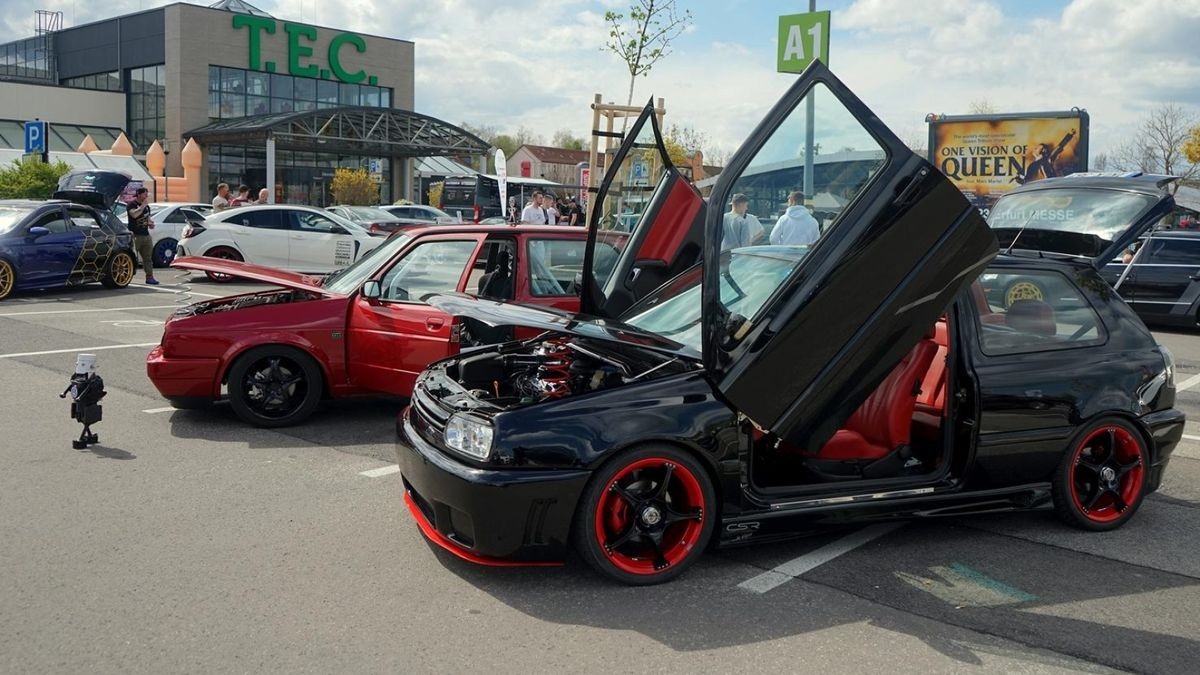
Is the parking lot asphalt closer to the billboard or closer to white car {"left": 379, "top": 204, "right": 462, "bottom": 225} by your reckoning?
the billboard

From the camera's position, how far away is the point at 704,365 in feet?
15.0

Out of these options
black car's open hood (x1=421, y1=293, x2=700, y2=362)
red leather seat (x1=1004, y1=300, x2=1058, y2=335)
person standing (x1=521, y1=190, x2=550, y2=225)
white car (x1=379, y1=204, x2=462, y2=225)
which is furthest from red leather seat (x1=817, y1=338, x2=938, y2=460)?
white car (x1=379, y1=204, x2=462, y2=225)

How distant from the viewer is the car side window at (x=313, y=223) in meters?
20.0

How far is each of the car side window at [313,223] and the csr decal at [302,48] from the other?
104 feet

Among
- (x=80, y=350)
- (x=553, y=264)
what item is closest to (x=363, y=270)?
(x=553, y=264)

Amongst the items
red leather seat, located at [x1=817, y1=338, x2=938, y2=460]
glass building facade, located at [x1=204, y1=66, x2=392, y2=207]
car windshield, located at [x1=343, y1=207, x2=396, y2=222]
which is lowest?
red leather seat, located at [x1=817, y1=338, x2=938, y2=460]

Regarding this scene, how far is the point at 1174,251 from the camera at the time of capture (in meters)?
15.1

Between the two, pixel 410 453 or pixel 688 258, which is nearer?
pixel 410 453

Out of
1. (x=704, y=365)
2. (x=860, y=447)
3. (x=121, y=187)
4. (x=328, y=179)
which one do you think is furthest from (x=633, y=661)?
(x=328, y=179)

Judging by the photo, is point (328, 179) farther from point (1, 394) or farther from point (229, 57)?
point (1, 394)

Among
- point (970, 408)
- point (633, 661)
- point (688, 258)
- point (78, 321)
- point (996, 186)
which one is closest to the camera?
point (633, 661)

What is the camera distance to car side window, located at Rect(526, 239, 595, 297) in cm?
785

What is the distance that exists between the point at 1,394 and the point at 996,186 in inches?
878

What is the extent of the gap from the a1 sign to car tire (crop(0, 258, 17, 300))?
11760 mm
